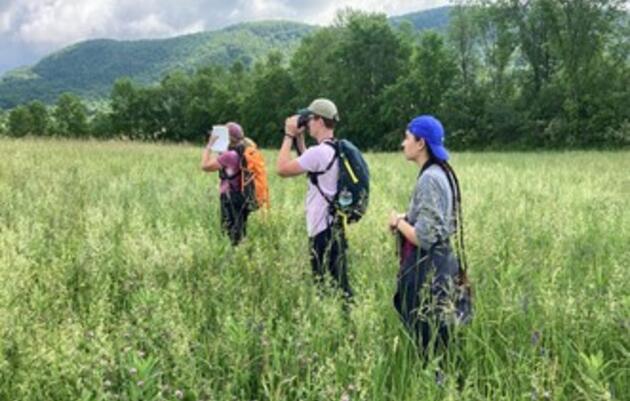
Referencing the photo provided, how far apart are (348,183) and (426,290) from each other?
151 centimetres

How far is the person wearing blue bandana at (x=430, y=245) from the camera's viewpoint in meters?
3.74

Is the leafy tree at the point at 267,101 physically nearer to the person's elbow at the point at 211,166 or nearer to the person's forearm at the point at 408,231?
the person's elbow at the point at 211,166

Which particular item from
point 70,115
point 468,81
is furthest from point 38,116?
point 468,81

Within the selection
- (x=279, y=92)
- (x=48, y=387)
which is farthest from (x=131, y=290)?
(x=279, y=92)

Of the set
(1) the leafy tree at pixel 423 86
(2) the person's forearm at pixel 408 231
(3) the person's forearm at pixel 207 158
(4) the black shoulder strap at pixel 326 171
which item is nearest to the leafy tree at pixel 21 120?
(1) the leafy tree at pixel 423 86

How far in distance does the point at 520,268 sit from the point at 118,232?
421 cm

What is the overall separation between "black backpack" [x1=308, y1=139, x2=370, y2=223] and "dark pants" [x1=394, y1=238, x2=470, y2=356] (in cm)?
108

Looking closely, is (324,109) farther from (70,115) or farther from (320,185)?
(70,115)

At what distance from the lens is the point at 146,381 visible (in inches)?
117

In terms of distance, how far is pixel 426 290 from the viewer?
3.74m

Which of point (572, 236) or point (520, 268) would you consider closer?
point (520, 268)

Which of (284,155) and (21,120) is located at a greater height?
(21,120)

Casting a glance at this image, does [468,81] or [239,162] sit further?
[468,81]

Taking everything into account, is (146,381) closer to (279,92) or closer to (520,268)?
(520,268)
